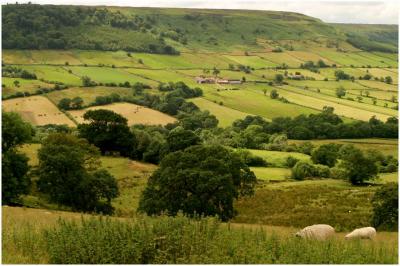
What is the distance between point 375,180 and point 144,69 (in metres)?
101

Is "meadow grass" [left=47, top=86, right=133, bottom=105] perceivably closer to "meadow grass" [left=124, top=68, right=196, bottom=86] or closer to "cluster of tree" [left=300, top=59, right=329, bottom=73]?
"meadow grass" [left=124, top=68, right=196, bottom=86]

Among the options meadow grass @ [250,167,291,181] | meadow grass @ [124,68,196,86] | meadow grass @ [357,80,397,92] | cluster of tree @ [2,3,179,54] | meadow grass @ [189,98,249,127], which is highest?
cluster of tree @ [2,3,179,54]

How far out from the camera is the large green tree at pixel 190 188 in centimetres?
3195

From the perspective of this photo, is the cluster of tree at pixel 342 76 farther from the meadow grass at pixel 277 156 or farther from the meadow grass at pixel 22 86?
the meadow grass at pixel 22 86

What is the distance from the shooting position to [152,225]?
17094mm

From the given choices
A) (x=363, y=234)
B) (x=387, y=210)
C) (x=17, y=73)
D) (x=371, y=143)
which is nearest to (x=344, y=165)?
(x=387, y=210)

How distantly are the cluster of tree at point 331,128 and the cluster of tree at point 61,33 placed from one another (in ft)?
289

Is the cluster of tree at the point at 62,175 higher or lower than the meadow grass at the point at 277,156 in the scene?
higher

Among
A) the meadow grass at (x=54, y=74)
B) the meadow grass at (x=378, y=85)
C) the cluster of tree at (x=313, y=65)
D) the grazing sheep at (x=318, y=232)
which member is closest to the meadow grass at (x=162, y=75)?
the meadow grass at (x=54, y=74)

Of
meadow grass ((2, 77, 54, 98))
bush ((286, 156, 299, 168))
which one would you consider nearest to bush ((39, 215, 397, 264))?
bush ((286, 156, 299, 168))

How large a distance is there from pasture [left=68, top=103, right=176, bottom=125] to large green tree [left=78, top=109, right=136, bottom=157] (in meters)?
29.5

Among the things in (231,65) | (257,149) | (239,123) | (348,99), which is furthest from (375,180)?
(231,65)

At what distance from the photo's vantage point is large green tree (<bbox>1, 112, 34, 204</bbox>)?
35188mm

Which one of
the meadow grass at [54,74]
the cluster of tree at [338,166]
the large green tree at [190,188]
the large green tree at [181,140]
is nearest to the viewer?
the large green tree at [190,188]
